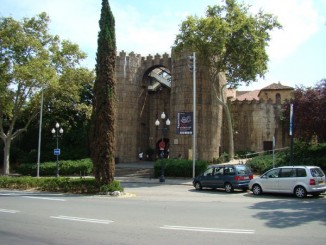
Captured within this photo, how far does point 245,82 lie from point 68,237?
29466mm

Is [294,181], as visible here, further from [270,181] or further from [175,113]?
[175,113]

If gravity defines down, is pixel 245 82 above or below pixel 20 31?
below

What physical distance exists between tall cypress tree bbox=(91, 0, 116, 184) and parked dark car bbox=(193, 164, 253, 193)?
20.1 ft

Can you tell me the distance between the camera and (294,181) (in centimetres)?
1822

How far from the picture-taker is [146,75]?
47.8 m

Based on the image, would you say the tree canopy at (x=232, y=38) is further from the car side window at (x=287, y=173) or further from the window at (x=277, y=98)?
the window at (x=277, y=98)

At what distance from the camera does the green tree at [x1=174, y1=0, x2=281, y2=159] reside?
3188cm

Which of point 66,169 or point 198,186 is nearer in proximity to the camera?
point 198,186

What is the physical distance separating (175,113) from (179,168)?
9815 mm

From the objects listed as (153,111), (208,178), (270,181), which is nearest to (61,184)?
(208,178)

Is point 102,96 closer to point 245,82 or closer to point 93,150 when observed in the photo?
point 93,150

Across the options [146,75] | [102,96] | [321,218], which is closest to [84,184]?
[102,96]

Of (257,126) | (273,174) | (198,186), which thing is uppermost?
(257,126)

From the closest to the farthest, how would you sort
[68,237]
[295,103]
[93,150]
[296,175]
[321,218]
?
1. [68,237]
2. [321,218]
3. [296,175]
4. [93,150]
5. [295,103]
